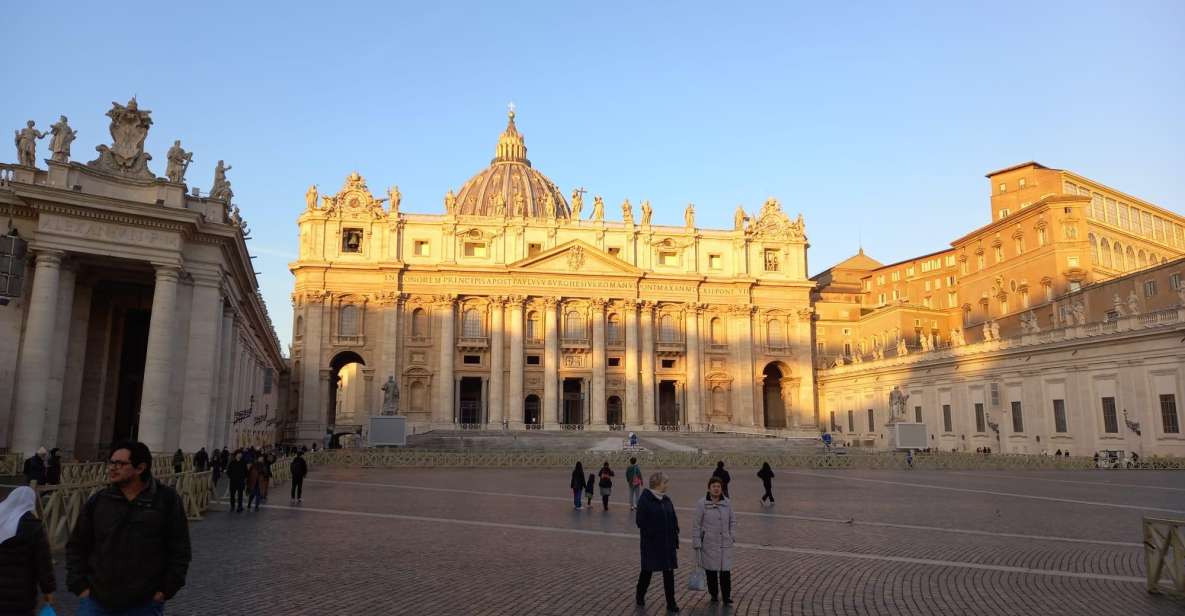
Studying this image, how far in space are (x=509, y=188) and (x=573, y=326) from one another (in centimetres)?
2926

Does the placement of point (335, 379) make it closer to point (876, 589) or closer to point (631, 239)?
point (631, 239)

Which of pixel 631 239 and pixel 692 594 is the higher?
pixel 631 239

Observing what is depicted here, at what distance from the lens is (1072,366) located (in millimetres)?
40688

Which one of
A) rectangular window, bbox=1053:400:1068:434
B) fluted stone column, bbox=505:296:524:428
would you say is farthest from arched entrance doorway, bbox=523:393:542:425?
rectangular window, bbox=1053:400:1068:434

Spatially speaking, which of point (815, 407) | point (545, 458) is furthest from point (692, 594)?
point (815, 407)

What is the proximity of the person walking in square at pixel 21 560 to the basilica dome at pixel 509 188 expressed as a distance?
3059 inches

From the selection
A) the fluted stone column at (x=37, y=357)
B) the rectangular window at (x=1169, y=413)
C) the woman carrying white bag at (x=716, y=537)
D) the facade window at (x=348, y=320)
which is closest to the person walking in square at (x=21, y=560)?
the woman carrying white bag at (x=716, y=537)

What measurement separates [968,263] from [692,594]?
2599 inches

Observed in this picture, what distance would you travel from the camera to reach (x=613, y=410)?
65188 millimetres

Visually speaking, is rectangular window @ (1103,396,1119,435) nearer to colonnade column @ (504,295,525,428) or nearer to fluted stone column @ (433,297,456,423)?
colonnade column @ (504,295,525,428)

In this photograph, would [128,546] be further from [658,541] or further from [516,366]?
[516,366]

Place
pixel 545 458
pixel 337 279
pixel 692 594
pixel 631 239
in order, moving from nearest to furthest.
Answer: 1. pixel 692 594
2. pixel 545 458
3. pixel 337 279
4. pixel 631 239

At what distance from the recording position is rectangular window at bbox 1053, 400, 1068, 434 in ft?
136

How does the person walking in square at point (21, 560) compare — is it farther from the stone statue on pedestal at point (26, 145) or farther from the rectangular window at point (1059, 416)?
the rectangular window at point (1059, 416)
